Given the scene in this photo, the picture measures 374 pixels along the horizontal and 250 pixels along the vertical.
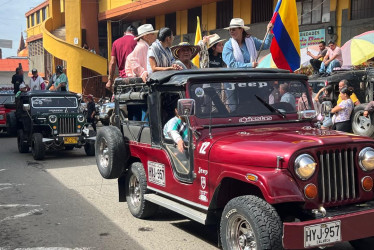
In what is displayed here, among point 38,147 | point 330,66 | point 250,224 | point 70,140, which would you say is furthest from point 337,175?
point 330,66

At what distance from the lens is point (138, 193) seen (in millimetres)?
6586

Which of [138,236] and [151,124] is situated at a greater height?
[151,124]

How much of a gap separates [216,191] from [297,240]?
1057 millimetres

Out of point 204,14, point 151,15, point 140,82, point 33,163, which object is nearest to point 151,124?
point 140,82

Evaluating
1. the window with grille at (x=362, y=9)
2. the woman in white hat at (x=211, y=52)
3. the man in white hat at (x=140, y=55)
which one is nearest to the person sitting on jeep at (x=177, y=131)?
the man in white hat at (x=140, y=55)

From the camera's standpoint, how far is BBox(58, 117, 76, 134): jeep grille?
1255cm

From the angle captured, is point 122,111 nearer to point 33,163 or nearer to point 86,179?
point 86,179

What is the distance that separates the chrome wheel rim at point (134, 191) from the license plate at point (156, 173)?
0.52 metres

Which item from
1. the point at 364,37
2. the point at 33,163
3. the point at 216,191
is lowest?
the point at 33,163

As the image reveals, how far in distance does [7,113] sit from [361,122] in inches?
478

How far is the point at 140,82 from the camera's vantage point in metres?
6.39

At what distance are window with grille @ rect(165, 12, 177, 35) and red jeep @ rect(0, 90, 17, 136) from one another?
11.1 meters

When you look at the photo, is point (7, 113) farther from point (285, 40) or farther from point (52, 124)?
point (285, 40)

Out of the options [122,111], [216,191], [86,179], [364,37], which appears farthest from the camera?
[364,37]
